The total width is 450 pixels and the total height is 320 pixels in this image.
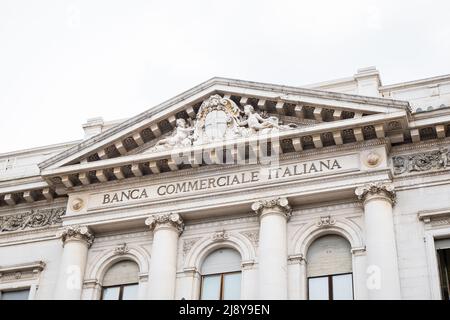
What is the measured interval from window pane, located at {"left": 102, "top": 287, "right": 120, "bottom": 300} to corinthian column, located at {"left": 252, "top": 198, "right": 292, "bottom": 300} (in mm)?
4995

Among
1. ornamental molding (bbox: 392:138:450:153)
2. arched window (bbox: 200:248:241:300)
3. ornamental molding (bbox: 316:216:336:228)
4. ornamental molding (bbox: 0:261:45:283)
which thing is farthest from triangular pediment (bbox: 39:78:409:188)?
arched window (bbox: 200:248:241:300)

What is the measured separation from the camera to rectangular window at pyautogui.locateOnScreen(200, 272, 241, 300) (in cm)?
2728

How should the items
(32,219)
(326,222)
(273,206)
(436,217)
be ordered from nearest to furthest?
(436,217) < (326,222) < (273,206) < (32,219)

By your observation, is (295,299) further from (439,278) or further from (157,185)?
(157,185)

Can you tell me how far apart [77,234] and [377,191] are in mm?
9655

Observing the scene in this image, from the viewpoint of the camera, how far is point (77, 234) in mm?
29188

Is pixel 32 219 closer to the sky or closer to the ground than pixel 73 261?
closer to the sky

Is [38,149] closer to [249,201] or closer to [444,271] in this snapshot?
[249,201]

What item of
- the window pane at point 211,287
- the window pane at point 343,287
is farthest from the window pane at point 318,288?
the window pane at point 211,287

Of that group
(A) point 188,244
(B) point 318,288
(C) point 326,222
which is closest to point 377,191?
(C) point 326,222

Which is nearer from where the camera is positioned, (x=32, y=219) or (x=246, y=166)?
(x=246, y=166)

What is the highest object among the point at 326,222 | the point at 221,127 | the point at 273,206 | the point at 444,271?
the point at 221,127

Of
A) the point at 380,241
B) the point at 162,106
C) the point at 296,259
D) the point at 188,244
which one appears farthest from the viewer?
the point at 162,106

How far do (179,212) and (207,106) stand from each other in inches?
145
